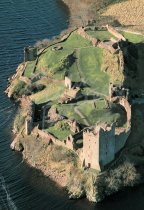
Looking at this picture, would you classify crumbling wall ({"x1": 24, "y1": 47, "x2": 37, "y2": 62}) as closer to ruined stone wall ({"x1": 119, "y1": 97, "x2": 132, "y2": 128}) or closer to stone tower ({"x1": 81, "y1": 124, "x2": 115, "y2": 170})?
ruined stone wall ({"x1": 119, "y1": 97, "x2": 132, "y2": 128})

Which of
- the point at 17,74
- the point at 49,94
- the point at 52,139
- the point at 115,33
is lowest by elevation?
the point at 17,74

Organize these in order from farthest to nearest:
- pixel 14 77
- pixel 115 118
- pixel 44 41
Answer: pixel 44 41 → pixel 14 77 → pixel 115 118

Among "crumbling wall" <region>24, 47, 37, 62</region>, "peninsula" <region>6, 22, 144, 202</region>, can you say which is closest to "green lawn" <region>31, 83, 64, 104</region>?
"peninsula" <region>6, 22, 144, 202</region>

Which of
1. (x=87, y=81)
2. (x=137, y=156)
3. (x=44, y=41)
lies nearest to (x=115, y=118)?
(x=137, y=156)

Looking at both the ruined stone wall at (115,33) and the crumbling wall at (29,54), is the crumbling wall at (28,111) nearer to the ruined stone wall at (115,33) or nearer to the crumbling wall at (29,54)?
the crumbling wall at (29,54)

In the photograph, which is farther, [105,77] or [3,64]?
[3,64]

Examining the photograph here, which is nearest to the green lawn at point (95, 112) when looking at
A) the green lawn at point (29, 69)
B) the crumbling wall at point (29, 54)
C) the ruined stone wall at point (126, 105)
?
the ruined stone wall at point (126, 105)

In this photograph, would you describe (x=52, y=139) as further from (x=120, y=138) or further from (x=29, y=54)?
(x=29, y=54)

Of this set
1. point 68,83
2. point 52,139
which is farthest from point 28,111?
point 68,83

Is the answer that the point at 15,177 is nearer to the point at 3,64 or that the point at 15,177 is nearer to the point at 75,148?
the point at 75,148
